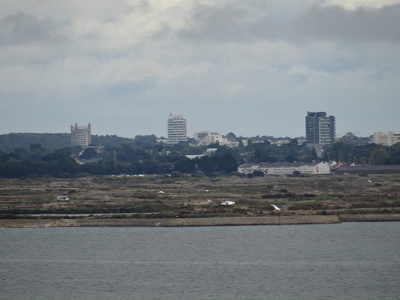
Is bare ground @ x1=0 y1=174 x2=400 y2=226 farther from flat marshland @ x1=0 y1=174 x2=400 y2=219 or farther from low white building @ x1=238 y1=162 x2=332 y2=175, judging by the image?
low white building @ x1=238 y1=162 x2=332 y2=175

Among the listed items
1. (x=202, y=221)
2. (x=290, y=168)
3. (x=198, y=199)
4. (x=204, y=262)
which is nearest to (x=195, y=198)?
(x=198, y=199)

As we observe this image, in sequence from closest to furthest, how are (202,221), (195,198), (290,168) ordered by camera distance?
(202,221) < (195,198) < (290,168)

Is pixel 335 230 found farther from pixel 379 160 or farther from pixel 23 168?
pixel 379 160

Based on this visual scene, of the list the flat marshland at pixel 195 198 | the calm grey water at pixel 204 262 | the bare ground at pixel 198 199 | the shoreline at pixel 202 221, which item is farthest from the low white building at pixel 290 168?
the calm grey water at pixel 204 262

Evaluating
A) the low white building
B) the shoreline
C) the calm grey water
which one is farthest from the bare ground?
the low white building

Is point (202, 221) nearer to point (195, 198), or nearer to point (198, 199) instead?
point (198, 199)

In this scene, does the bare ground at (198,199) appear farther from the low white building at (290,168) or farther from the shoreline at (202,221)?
the low white building at (290,168)
